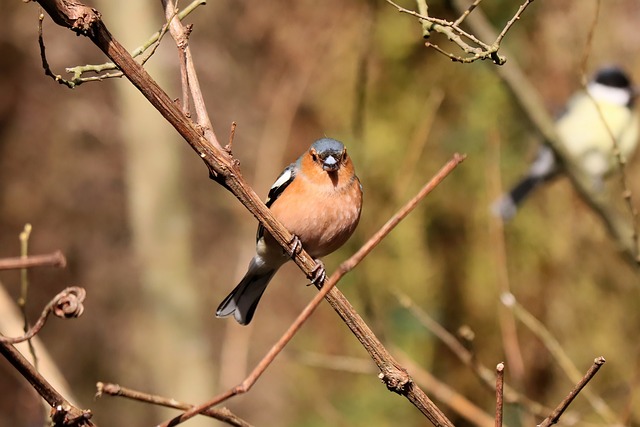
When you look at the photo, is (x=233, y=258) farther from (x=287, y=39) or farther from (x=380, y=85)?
(x=380, y=85)

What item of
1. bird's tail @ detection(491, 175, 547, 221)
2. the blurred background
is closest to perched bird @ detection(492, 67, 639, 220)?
bird's tail @ detection(491, 175, 547, 221)

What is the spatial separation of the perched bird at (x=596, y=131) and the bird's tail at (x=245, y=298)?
2509 mm

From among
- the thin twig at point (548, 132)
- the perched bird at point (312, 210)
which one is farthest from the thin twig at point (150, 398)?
the thin twig at point (548, 132)

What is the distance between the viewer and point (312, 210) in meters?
3.07

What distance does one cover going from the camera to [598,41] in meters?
5.92

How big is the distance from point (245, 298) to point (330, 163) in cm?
66

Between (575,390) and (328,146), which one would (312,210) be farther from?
(575,390)

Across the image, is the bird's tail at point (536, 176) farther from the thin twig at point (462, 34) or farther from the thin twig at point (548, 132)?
the thin twig at point (462, 34)

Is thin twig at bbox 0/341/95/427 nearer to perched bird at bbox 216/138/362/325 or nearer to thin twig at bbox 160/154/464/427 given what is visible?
thin twig at bbox 160/154/464/427

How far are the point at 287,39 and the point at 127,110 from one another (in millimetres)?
2014

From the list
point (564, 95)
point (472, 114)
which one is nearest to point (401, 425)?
→ point (472, 114)

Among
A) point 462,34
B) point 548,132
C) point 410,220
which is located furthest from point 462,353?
point 410,220

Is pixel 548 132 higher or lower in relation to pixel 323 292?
higher

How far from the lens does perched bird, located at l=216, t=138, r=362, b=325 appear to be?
306 centimetres
